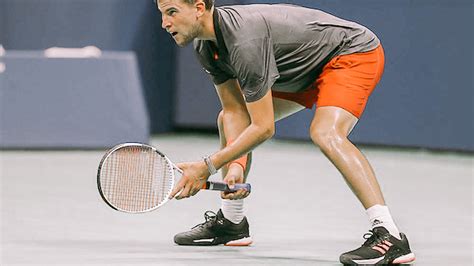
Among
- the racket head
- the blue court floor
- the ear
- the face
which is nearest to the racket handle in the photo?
the racket head

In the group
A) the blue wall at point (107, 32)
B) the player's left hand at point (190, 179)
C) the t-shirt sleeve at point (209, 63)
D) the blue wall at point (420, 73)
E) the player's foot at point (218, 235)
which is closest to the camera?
the player's left hand at point (190, 179)

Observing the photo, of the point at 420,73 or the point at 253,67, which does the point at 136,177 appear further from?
the point at 420,73

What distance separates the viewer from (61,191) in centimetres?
796

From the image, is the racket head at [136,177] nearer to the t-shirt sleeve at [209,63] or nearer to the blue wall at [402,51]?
the t-shirt sleeve at [209,63]

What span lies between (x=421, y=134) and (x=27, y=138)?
153 inches

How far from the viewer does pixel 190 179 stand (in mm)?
4922

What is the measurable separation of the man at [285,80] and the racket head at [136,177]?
12cm

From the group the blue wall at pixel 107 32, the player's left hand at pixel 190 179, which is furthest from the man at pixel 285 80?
the blue wall at pixel 107 32

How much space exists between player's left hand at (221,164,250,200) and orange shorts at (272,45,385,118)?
0.51 m

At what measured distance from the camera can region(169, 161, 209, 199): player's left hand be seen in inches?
193

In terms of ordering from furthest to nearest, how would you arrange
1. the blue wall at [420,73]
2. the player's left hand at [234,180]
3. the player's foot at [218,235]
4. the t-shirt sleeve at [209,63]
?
the blue wall at [420,73]
the player's foot at [218,235]
the t-shirt sleeve at [209,63]
the player's left hand at [234,180]

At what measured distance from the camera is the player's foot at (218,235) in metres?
5.74

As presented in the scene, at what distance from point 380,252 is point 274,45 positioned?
3.51 feet

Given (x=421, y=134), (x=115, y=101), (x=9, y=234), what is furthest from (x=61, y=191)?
(x=421, y=134)
